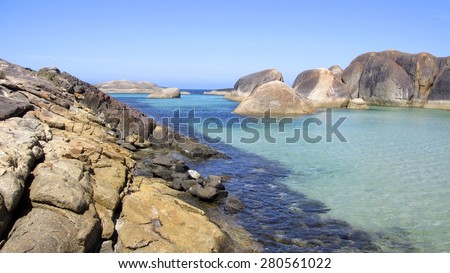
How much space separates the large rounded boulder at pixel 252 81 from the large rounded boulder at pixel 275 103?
11759mm

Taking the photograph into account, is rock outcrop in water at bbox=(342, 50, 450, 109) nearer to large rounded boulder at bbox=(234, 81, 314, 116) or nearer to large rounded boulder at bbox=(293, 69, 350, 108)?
large rounded boulder at bbox=(293, 69, 350, 108)

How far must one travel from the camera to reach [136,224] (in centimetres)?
668

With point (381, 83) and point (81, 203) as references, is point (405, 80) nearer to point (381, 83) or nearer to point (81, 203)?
point (381, 83)

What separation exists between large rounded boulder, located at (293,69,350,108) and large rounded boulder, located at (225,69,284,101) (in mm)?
4946

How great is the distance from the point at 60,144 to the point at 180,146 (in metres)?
6.94

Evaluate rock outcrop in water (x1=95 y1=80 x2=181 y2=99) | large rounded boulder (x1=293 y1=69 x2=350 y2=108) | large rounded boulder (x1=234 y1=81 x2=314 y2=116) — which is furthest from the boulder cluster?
rock outcrop in water (x1=95 y1=80 x2=181 y2=99)

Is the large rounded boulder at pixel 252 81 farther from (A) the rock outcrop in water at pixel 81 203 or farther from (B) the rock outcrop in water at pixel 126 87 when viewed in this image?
(B) the rock outcrop in water at pixel 126 87

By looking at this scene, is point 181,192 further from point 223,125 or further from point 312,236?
point 223,125

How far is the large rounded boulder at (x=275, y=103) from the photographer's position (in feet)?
102

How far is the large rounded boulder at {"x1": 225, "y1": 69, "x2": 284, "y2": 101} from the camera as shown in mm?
44000

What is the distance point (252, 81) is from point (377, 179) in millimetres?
36965

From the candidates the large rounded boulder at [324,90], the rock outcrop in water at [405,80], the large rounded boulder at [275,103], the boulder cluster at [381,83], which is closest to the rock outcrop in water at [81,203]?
the large rounded boulder at [275,103]

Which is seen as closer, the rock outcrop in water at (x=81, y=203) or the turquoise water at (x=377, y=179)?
the rock outcrop in water at (x=81, y=203)
